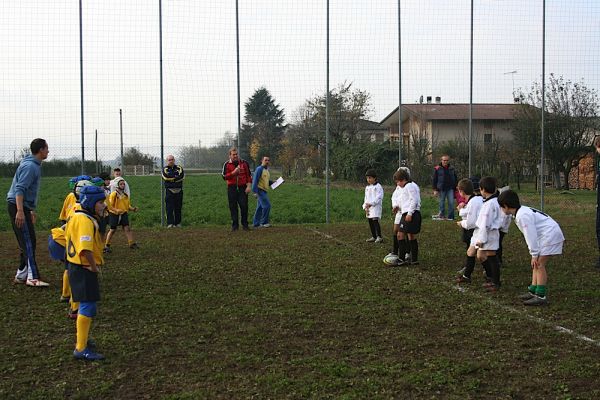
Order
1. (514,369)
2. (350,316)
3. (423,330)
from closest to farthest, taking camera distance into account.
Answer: (514,369)
(423,330)
(350,316)

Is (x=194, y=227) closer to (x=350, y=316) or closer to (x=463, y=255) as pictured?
(x=463, y=255)

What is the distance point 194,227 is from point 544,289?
35.4ft

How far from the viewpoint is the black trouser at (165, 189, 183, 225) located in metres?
16.8

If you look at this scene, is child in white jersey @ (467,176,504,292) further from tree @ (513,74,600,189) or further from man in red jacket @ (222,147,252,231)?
tree @ (513,74,600,189)

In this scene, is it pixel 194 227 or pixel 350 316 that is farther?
pixel 194 227

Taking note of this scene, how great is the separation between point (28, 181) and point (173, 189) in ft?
26.7

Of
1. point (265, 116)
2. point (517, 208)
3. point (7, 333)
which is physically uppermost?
point (265, 116)

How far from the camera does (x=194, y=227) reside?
54.7 feet

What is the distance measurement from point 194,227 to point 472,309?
10562 mm

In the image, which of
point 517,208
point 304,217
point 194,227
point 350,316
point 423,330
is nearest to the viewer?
point 423,330

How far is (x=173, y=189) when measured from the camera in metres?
16.6

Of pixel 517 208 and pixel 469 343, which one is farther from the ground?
pixel 517 208

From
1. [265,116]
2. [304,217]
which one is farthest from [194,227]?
[265,116]

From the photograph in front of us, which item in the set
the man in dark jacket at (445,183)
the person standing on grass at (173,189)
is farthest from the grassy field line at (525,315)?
the person standing on grass at (173,189)
